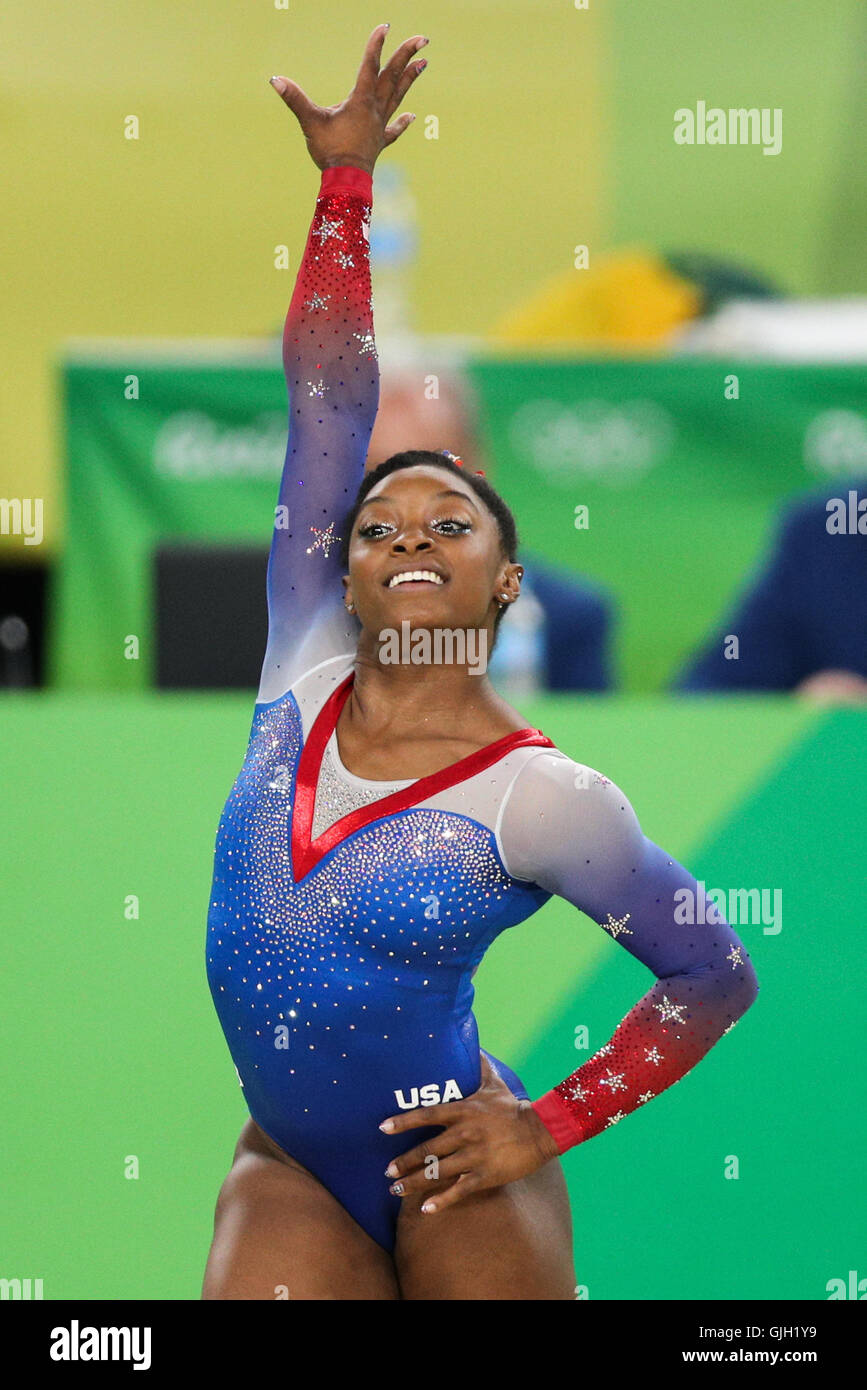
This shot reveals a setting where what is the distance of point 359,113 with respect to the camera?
2.32 meters

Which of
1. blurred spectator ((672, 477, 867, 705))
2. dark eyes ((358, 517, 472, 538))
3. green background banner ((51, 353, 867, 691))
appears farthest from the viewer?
green background banner ((51, 353, 867, 691))

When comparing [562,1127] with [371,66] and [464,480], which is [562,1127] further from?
[371,66]

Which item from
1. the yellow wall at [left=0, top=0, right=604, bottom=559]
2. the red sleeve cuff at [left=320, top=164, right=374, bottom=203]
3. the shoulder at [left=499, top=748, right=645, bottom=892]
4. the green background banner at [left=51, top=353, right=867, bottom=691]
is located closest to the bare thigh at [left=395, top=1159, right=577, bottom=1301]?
the shoulder at [left=499, top=748, right=645, bottom=892]

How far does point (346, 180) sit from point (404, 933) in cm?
104

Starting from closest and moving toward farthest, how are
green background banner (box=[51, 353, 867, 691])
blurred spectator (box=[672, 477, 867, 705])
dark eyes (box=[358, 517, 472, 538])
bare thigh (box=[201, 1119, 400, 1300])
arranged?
bare thigh (box=[201, 1119, 400, 1300]) < dark eyes (box=[358, 517, 472, 538]) < blurred spectator (box=[672, 477, 867, 705]) < green background banner (box=[51, 353, 867, 691])

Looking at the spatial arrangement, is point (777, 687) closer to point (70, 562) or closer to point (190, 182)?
point (70, 562)

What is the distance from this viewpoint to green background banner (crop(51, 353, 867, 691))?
15.7 feet

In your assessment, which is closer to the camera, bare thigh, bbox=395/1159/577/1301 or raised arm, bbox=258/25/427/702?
bare thigh, bbox=395/1159/577/1301

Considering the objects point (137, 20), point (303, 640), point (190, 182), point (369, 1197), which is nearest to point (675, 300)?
point (190, 182)

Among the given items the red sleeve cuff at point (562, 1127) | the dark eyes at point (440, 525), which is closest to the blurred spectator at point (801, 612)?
the dark eyes at point (440, 525)

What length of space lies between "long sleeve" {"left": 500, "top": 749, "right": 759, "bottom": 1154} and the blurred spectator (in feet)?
6.69

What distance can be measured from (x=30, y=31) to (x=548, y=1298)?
560 centimetres

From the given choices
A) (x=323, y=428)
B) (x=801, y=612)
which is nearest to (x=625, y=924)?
(x=323, y=428)

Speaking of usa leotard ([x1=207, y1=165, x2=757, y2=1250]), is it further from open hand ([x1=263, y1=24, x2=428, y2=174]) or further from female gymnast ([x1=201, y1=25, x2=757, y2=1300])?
open hand ([x1=263, y1=24, x2=428, y2=174])
